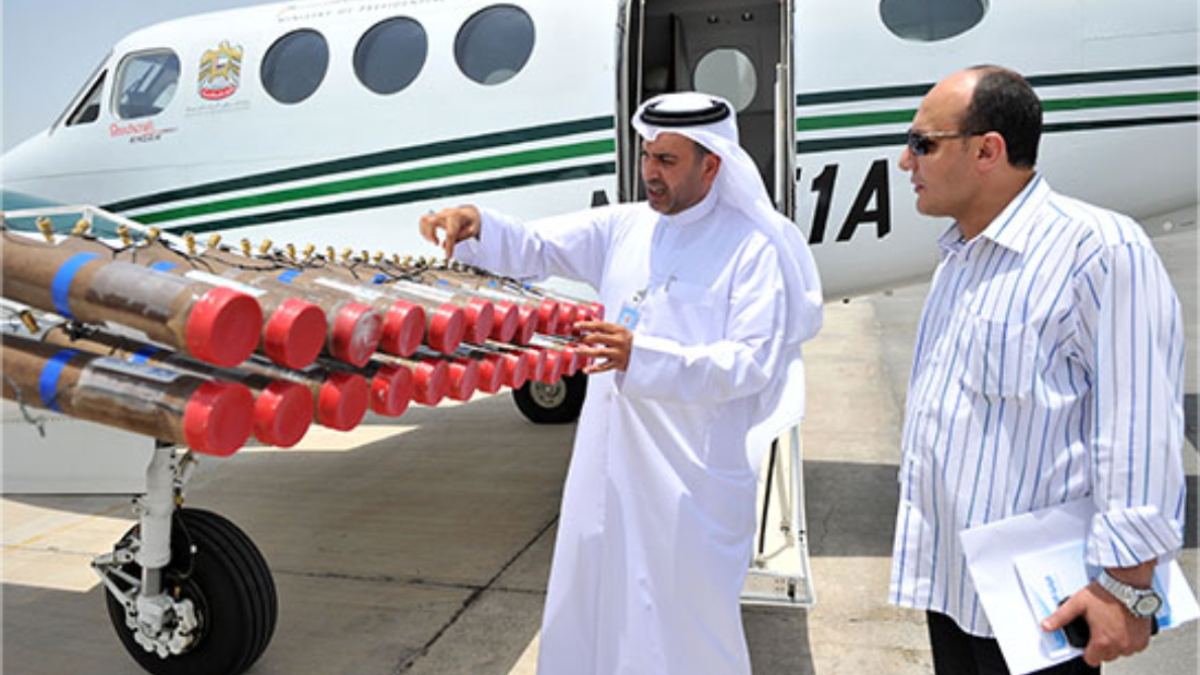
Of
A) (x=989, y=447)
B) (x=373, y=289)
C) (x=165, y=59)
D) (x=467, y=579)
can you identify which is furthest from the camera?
(x=165, y=59)

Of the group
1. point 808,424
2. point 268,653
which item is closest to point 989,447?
point 268,653

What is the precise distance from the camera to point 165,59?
20.7 ft

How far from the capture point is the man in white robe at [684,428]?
259 cm

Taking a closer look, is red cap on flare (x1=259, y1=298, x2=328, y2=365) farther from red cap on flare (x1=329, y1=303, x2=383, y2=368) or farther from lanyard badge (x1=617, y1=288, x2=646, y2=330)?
lanyard badge (x1=617, y1=288, x2=646, y2=330)

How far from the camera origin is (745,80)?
644cm

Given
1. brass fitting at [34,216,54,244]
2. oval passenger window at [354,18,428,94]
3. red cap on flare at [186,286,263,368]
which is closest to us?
red cap on flare at [186,286,263,368]

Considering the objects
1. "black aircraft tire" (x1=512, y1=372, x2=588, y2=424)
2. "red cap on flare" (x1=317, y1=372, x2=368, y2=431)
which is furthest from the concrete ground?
"red cap on flare" (x1=317, y1=372, x2=368, y2=431)

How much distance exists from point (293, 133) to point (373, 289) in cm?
418

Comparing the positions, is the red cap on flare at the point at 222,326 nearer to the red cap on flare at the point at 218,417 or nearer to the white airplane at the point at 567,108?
the red cap on flare at the point at 218,417

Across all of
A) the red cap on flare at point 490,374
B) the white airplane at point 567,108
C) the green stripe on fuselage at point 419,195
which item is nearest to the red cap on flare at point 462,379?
the red cap on flare at point 490,374

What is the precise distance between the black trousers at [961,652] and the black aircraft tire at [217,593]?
2520mm

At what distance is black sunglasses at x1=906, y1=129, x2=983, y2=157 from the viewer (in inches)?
71.4

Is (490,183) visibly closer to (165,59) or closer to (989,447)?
(165,59)

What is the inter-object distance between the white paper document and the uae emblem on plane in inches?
225
